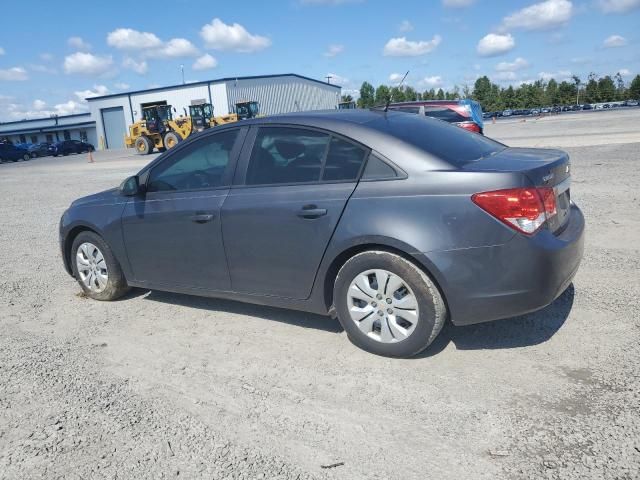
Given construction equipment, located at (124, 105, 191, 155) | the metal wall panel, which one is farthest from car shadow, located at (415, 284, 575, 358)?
the metal wall panel

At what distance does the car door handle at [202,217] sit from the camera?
4180 millimetres

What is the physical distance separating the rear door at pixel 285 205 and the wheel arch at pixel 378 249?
116 mm

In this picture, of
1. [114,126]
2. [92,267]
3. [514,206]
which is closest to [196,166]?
[92,267]

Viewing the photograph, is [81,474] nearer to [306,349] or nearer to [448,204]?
[306,349]

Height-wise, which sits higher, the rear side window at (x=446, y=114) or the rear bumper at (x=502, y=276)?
the rear side window at (x=446, y=114)

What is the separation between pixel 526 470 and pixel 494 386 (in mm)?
764

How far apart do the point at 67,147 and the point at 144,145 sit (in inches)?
967

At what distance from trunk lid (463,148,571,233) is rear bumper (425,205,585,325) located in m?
0.26

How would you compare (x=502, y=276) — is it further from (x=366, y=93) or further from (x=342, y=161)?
(x=366, y=93)

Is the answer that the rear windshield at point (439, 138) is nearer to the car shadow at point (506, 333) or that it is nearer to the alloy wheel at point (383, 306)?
the alloy wheel at point (383, 306)

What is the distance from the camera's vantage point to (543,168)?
3404mm

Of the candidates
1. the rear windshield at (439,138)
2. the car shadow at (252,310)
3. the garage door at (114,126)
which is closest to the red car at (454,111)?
the rear windshield at (439,138)

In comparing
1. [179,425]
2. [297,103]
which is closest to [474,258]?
[179,425]

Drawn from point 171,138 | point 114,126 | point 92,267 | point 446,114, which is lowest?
point 92,267
